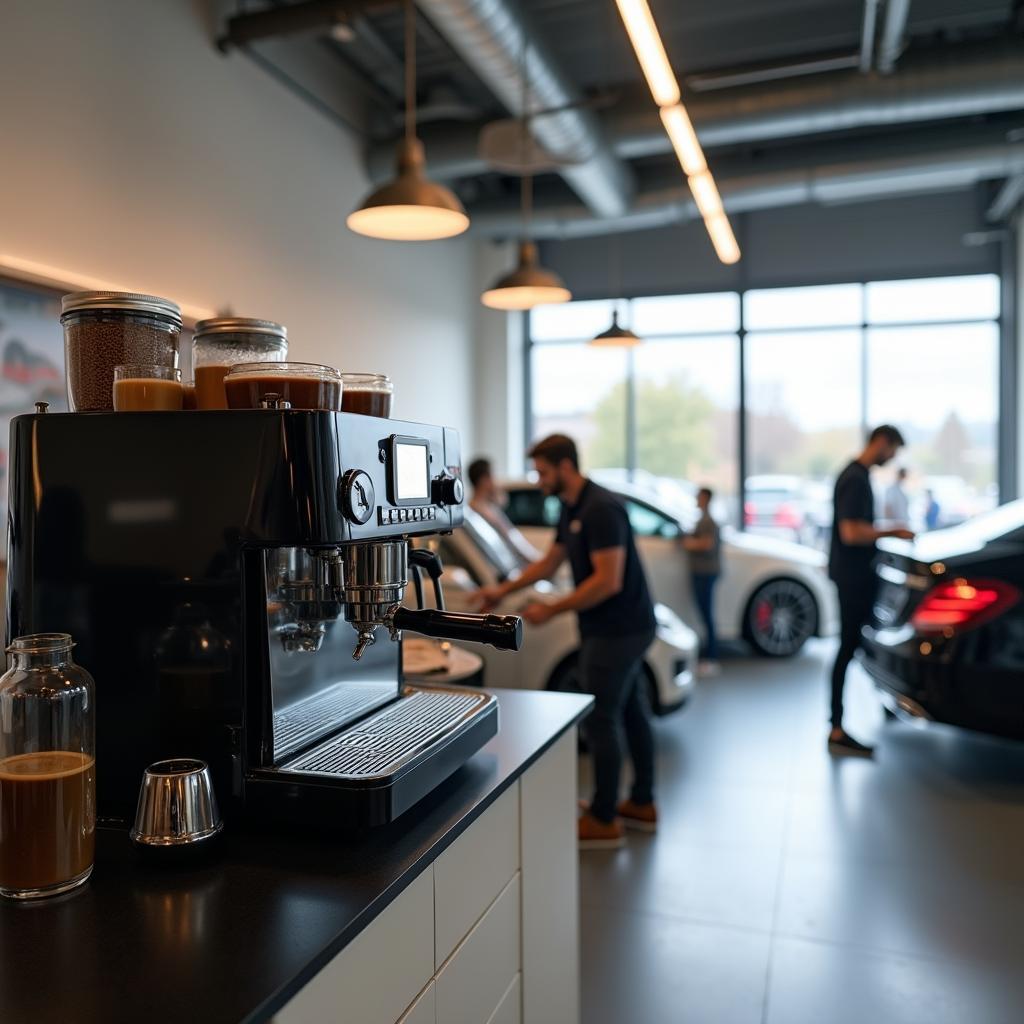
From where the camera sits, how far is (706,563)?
21.3 ft

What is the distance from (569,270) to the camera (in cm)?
1021

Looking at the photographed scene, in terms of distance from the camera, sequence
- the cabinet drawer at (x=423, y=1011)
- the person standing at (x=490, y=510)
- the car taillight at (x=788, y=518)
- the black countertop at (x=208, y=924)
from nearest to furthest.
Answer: the black countertop at (x=208, y=924) < the cabinet drawer at (x=423, y=1011) < the person standing at (x=490, y=510) < the car taillight at (x=788, y=518)

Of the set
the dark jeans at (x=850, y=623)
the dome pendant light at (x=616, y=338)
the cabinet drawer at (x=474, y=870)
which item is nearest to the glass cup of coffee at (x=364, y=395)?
the cabinet drawer at (x=474, y=870)

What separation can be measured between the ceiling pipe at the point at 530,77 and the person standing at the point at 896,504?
411 cm

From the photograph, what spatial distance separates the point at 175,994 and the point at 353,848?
354mm

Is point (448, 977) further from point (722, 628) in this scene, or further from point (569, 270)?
point (569, 270)

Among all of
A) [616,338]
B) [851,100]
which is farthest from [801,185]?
[616,338]

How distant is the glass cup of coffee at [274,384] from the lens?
4.15ft

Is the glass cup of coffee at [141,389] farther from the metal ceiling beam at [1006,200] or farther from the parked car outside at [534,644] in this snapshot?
the metal ceiling beam at [1006,200]

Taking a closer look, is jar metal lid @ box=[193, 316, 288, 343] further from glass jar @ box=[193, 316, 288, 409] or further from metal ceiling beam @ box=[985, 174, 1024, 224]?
metal ceiling beam @ box=[985, 174, 1024, 224]

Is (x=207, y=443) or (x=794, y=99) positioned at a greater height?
(x=794, y=99)

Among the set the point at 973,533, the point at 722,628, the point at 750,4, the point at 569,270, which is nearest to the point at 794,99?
the point at 750,4

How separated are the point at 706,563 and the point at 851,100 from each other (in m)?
3.16

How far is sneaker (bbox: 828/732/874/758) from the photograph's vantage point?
4.45 meters
